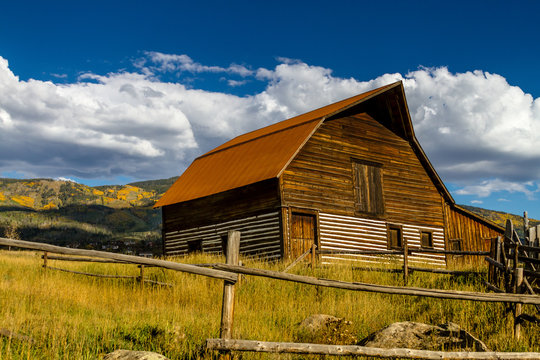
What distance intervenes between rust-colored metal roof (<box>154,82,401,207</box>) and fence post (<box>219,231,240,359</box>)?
41.1 ft

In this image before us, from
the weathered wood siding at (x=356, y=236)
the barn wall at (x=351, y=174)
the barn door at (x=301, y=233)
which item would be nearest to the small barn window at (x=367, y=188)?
the barn wall at (x=351, y=174)

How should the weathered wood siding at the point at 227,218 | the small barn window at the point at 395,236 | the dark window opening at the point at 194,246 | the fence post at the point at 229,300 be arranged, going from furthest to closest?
the dark window opening at the point at 194,246, the small barn window at the point at 395,236, the weathered wood siding at the point at 227,218, the fence post at the point at 229,300

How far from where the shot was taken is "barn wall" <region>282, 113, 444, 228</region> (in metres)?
21.4

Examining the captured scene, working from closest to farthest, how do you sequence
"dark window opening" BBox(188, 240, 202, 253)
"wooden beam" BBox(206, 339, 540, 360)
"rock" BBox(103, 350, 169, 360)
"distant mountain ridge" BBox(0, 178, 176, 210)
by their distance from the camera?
"rock" BBox(103, 350, 169, 360)
"wooden beam" BBox(206, 339, 540, 360)
"dark window opening" BBox(188, 240, 202, 253)
"distant mountain ridge" BBox(0, 178, 176, 210)

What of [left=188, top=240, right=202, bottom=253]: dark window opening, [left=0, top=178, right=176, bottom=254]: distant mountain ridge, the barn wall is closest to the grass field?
the barn wall

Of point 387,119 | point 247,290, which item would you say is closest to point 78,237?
point 387,119

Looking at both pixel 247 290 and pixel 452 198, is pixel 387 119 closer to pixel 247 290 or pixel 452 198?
pixel 452 198

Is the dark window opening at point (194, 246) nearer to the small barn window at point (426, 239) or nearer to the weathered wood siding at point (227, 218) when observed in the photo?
the weathered wood siding at point (227, 218)

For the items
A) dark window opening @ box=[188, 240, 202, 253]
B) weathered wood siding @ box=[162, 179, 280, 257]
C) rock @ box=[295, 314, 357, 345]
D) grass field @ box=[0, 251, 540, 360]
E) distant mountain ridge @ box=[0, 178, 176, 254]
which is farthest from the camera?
distant mountain ridge @ box=[0, 178, 176, 254]

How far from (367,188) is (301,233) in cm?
437

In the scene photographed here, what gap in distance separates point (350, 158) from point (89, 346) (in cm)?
1712

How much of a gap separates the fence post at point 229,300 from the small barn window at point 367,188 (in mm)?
15993

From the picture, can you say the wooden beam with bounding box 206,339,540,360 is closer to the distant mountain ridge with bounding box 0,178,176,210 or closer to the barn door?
the barn door

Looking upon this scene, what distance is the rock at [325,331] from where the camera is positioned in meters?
8.70
